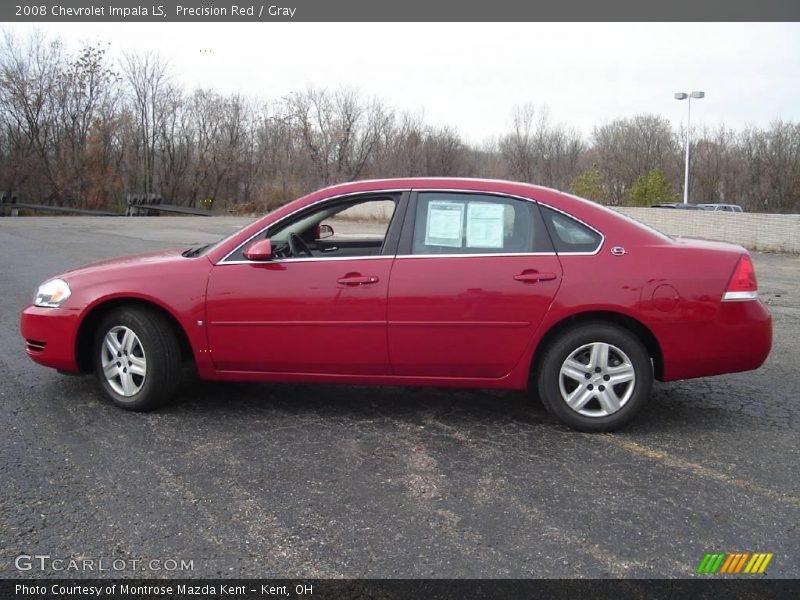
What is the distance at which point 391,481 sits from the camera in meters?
3.48

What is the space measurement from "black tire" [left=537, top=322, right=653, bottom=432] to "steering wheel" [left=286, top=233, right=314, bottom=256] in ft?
5.54

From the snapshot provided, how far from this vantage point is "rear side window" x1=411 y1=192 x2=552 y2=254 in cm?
423

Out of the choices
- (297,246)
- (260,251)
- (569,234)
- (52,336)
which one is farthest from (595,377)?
(52,336)

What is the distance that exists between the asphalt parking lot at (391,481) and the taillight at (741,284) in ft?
2.83

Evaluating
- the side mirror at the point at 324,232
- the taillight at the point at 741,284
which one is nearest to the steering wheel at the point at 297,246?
the side mirror at the point at 324,232

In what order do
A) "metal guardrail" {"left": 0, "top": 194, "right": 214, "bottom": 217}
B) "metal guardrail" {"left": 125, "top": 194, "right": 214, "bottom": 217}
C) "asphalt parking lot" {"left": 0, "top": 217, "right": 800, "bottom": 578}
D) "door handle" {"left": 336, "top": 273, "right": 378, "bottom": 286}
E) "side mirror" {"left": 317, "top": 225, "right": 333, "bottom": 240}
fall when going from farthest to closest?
"metal guardrail" {"left": 125, "top": 194, "right": 214, "bottom": 217}, "metal guardrail" {"left": 0, "top": 194, "right": 214, "bottom": 217}, "side mirror" {"left": 317, "top": 225, "right": 333, "bottom": 240}, "door handle" {"left": 336, "top": 273, "right": 378, "bottom": 286}, "asphalt parking lot" {"left": 0, "top": 217, "right": 800, "bottom": 578}

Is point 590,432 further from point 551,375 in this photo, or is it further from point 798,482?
point 798,482

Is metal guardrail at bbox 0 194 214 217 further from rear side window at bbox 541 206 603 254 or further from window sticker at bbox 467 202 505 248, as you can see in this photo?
rear side window at bbox 541 206 603 254

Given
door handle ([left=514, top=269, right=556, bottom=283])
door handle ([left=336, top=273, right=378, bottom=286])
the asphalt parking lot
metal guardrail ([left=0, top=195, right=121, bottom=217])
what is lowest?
the asphalt parking lot

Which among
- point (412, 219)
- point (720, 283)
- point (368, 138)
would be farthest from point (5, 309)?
point (368, 138)

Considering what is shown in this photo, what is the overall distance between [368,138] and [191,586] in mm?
48791

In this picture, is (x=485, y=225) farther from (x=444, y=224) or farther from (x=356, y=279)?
(x=356, y=279)

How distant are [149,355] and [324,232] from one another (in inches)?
63.9

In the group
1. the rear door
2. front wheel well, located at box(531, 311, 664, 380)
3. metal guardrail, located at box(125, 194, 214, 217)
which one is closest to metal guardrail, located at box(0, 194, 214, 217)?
metal guardrail, located at box(125, 194, 214, 217)
